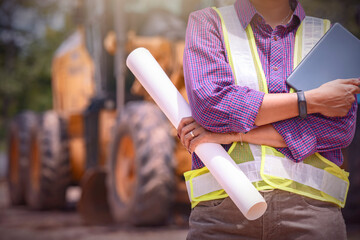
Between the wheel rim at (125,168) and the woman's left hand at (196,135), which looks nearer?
the woman's left hand at (196,135)

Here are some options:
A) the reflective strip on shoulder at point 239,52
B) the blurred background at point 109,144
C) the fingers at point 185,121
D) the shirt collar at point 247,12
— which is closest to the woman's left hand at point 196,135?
the fingers at point 185,121

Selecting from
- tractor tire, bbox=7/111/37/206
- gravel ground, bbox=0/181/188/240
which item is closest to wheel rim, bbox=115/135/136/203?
gravel ground, bbox=0/181/188/240

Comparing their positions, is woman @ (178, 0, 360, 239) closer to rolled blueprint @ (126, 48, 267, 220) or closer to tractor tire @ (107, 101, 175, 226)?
rolled blueprint @ (126, 48, 267, 220)

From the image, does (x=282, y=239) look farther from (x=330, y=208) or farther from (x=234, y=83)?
(x=234, y=83)

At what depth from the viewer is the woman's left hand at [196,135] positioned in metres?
1.35

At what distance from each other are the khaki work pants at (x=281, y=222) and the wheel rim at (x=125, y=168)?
10.4 ft

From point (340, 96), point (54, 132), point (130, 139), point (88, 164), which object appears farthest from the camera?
point (54, 132)

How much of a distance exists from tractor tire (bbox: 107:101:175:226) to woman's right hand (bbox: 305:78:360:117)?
2860mm

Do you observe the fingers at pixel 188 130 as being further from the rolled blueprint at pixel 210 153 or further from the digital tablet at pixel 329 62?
the digital tablet at pixel 329 62

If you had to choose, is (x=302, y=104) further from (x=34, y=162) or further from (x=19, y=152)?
(x=19, y=152)

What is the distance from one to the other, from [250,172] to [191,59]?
35cm

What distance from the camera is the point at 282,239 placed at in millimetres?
1341

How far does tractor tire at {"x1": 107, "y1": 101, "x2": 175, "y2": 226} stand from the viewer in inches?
162

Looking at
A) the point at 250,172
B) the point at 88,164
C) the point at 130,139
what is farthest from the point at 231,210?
the point at 88,164
